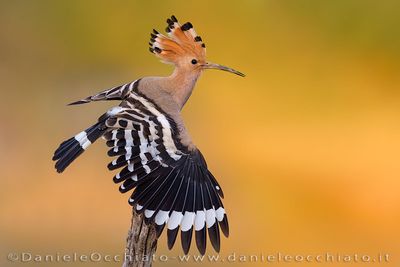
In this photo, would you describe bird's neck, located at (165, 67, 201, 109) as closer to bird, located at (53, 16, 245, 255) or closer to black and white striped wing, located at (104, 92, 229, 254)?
bird, located at (53, 16, 245, 255)

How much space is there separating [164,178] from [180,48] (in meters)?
0.59

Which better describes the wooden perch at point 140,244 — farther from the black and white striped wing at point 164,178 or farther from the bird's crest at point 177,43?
the bird's crest at point 177,43

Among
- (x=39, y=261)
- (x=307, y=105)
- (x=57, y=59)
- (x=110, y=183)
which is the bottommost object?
(x=39, y=261)

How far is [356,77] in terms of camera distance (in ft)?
16.6

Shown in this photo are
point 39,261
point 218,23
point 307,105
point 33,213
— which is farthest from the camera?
point 218,23

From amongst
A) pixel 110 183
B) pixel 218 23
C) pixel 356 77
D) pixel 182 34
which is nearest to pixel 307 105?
pixel 356 77

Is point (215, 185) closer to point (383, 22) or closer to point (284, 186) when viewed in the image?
point (284, 186)

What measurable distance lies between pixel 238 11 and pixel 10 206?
2073 mm

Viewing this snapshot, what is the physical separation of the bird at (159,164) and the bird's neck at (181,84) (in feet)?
0.11

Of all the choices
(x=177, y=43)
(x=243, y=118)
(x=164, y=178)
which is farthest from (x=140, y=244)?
(x=243, y=118)

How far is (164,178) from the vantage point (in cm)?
212

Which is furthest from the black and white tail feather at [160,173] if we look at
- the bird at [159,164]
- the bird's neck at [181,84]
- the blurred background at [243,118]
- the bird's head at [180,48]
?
the blurred background at [243,118]

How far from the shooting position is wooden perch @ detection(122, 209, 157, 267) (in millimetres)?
1978

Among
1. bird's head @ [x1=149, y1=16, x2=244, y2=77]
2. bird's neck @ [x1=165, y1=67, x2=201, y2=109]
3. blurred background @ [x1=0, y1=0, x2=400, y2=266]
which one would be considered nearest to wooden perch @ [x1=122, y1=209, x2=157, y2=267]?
bird's neck @ [x1=165, y1=67, x2=201, y2=109]
